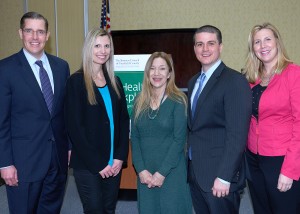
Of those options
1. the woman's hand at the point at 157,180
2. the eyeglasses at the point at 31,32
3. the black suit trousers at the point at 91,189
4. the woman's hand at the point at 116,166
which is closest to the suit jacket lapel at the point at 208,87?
the woman's hand at the point at 157,180

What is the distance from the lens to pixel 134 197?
3.98 meters

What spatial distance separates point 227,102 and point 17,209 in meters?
1.51

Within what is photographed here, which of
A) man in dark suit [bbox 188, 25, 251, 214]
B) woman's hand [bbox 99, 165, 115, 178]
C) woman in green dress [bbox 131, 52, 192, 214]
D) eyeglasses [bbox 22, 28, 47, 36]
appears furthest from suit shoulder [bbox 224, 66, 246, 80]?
eyeglasses [bbox 22, 28, 47, 36]

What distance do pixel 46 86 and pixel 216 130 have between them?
45.3 inches

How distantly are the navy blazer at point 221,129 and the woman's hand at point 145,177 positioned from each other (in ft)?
1.25

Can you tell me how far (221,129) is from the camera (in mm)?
1963

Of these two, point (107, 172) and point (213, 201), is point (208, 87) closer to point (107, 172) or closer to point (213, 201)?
point (213, 201)

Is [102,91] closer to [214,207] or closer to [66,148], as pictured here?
[66,148]

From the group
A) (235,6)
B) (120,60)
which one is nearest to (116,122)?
(120,60)

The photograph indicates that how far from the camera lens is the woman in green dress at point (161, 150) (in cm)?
227

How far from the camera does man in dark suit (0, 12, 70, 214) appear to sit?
2143 mm

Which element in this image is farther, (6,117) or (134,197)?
(134,197)

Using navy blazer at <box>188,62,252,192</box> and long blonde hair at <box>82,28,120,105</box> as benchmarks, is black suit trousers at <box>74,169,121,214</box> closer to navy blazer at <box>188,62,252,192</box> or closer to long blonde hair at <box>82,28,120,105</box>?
long blonde hair at <box>82,28,120,105</box>

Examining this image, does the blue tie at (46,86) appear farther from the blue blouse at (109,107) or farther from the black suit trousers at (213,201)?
the black suit trousers at (213,201)
